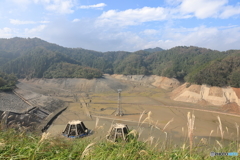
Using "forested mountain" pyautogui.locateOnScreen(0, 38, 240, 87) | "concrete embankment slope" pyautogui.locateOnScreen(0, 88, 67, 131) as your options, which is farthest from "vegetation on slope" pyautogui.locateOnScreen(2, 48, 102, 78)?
"concrete embankment slope" pyautogui.locateOnScreen(0, 88, 67, 131)

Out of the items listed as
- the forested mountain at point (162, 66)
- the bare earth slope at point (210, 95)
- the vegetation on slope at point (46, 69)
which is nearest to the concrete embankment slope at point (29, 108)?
the bare earth slope at point (210, 95)

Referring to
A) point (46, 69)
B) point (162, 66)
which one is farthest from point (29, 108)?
point (162, 66)

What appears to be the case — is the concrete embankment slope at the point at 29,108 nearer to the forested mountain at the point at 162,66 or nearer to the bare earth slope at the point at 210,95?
the bare earth slope at the point at 210,95

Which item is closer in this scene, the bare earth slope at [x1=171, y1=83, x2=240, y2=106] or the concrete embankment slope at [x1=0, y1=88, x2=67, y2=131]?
the concrete embankment slope at [x1=0, y1=88, x2=67, y2=131]

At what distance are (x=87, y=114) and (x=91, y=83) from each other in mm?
34162

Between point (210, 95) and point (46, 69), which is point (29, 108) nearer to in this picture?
point (210, 95)

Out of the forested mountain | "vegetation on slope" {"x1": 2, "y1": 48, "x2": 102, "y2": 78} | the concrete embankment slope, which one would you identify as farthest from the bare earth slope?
"vegetation on slope" {"x1": 2, "y1": 48, "x2": 102, "y2": 78}

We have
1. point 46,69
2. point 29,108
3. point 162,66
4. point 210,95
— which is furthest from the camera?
point 162,66

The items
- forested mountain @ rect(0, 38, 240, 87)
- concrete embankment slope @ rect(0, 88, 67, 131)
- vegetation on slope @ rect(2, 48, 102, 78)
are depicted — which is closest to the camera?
concrete embankment slope @ rect(0, 88, 67, 131)

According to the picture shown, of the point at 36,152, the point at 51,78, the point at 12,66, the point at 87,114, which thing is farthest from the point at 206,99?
the point at 12,66

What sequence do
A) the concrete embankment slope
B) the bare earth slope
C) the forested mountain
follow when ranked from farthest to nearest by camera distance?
the forested mountain < the bare earth slope < the concrete embankment slope

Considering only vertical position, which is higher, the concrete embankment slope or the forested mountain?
the forested mountain

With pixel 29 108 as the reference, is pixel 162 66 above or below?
above

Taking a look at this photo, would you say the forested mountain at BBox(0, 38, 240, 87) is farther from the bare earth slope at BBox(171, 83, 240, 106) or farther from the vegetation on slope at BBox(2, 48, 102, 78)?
the bare earth slope at BBox(171, 83, 240, 106)
